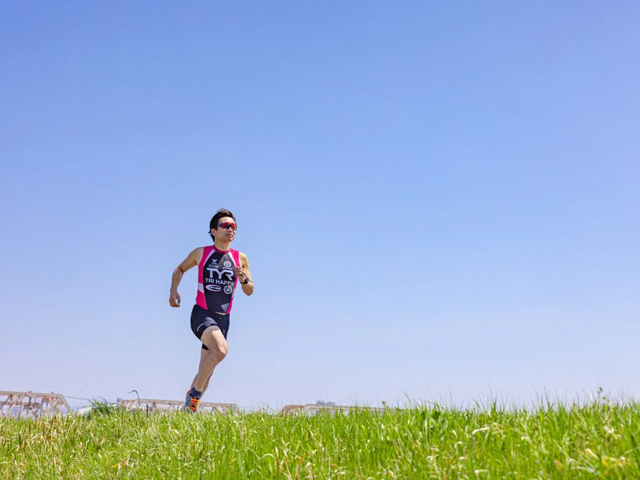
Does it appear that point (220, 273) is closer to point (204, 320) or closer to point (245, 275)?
point (245, 275)

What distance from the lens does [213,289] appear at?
1004 cm

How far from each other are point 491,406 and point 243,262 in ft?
20.2

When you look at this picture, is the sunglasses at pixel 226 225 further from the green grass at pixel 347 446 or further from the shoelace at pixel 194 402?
the green grass at pixel 347 446

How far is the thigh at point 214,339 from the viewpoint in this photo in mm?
9414

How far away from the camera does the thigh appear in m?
9.41

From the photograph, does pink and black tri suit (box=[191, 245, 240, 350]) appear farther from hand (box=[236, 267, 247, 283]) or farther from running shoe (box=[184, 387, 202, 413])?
running shoe (box=[184, 387, 202, 413])

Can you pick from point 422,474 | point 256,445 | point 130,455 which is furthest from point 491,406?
point 130,455

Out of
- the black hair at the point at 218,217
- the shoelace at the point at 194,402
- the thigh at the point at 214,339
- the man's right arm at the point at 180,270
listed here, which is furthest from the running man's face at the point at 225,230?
the shoelace at the point at 194,402

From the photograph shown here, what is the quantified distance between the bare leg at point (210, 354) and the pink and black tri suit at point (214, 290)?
19 centimetres

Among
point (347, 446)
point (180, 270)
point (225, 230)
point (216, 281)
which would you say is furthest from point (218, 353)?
point (347, 446)

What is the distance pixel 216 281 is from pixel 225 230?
3.02ft

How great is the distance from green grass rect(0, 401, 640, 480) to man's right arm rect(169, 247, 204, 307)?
241cm

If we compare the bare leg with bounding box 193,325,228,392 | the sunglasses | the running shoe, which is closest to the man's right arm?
the sunglasses

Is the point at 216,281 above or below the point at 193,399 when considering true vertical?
above
